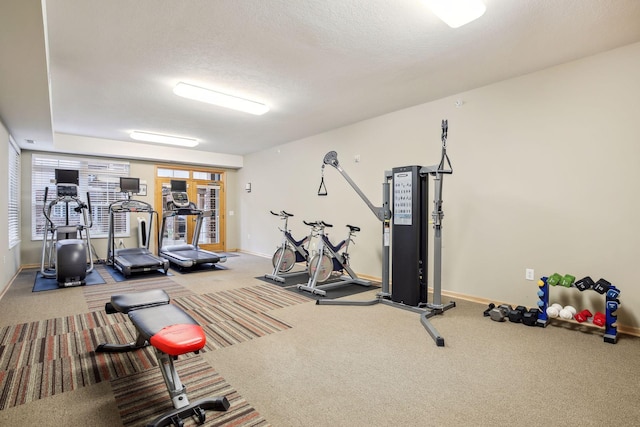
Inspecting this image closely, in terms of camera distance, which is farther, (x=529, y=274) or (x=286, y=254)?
(x=286, y=254)

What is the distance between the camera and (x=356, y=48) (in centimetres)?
290

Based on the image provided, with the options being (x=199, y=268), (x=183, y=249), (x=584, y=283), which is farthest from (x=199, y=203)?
(x=584, y=283)

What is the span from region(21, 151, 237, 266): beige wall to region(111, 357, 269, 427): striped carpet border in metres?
5.86

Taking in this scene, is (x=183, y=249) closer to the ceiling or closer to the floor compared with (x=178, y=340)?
closer to the floor

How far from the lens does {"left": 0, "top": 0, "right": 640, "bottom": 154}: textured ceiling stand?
92.5 inches

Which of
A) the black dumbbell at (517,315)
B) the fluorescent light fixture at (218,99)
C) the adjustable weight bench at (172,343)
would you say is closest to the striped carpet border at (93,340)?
the adjustable weight bench at (172,343)

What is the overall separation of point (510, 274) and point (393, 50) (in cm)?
278

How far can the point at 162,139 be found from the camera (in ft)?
21.4

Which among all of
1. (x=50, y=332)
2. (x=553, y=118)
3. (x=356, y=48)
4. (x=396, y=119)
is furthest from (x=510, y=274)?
(x=50, y=332)

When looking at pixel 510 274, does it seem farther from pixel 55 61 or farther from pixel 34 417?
pixel 55 61

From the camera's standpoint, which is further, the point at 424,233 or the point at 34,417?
the point at 424,233

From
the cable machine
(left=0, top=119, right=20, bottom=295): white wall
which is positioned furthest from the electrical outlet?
(left=0, top=119, right=20, bottom=295): white wall

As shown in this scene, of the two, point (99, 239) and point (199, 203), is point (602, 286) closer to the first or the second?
point (199, 203)

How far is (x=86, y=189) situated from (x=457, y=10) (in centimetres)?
761
